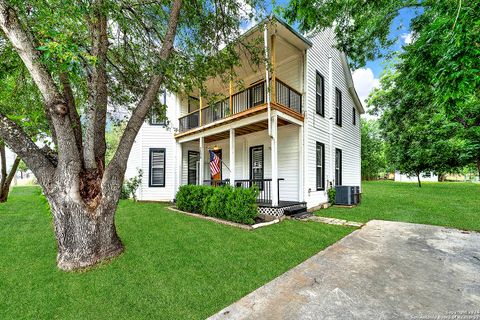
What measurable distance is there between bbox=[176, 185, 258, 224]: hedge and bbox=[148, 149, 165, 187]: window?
3.30m

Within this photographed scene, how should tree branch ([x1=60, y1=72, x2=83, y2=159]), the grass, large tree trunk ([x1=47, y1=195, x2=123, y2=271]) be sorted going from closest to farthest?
the grass < large tree trunk ([x1=47, y1=195, x2=123, y2=271]) < tree branch ([x1=60, y1=72, x2=83, y2=159])

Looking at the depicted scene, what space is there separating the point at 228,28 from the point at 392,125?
14828 millimetres

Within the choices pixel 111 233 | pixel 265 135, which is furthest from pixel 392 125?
pixel 111 233

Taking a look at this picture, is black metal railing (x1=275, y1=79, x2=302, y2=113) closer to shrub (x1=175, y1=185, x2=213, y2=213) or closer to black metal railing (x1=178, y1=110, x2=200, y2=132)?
shrub (x1=175, y1=185, x2=213, y2=213)

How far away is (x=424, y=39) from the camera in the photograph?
11.4 ft

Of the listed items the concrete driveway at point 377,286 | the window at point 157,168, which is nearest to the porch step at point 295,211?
the concrete driveway at point 377,286

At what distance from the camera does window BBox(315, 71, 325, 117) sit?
350 inches

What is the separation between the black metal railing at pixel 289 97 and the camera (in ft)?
24.9

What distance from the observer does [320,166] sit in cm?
889

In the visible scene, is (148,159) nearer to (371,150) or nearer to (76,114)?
(76,114)

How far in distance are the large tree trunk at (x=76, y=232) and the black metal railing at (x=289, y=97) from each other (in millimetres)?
6289

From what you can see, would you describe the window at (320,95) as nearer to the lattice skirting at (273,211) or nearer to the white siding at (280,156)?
the white siding at (280,156)

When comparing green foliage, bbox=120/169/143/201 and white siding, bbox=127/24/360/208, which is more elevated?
white siding, bbox=127/24/360/208

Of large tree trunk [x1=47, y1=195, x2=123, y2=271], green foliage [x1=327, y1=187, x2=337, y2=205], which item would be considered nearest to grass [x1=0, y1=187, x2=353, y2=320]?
large tree trunk [x1=47, y1=195, x2=123, y2=271]
